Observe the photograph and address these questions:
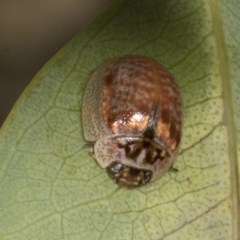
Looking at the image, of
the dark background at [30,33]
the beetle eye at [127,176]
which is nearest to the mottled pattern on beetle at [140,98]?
the beetle eye at [127,176]

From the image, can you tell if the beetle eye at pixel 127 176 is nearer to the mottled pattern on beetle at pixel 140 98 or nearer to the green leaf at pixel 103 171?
the green leaf at pixel 103 171

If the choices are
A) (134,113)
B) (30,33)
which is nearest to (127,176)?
(134,113)

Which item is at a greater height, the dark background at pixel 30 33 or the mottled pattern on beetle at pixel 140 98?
the dark background at pixel 30 33

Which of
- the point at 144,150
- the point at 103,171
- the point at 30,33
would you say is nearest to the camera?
the point at 103,171

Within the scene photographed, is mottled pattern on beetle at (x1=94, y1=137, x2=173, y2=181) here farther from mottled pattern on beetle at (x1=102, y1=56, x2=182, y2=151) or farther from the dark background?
the dark background

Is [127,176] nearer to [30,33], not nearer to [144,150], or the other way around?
[144,150]

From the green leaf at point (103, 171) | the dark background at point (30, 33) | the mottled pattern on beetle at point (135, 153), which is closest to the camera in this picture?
the green leaf at point (103, 171)

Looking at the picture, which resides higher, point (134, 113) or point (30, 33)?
point (30, 33)
